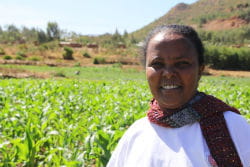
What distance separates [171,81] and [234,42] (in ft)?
193

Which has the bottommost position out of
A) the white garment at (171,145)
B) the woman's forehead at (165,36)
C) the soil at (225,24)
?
the white garment at (171,145)

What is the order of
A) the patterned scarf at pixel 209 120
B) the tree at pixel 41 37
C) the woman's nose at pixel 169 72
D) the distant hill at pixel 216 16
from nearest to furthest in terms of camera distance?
the patterned scarf at pixel 209 120 < the woman's nose at pixel 169 72 < the tree at pixel 41 37 < the distant hill at pixel 216 16

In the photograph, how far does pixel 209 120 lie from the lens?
1.41 metres

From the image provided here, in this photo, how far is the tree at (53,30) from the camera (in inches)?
2207

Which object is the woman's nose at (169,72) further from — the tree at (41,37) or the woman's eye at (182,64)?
the tree at (41,37)

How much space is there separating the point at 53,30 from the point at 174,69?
191 feet

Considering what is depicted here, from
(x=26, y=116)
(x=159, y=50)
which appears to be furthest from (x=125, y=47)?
(x=159, y=50)

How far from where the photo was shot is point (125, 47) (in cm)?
5041

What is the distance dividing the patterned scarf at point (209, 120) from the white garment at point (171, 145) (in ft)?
0.08

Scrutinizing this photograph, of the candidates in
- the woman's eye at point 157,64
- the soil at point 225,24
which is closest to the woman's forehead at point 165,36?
the woman's eye at point 157,64

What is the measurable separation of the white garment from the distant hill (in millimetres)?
55154

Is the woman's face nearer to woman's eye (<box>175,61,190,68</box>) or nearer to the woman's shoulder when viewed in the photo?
woman's eye (<box>175,61,190,68</box>)

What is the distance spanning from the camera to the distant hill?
67681mm

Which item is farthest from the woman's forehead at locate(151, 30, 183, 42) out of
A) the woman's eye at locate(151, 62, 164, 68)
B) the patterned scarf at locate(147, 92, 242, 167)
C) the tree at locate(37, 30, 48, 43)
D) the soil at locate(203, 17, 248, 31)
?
the soil at locate(203, 17, 248, 31)
